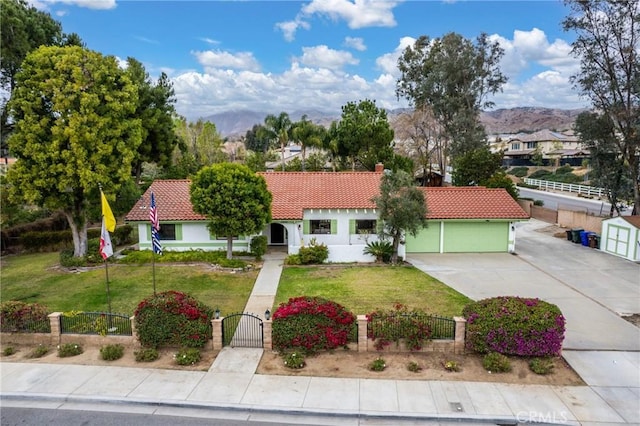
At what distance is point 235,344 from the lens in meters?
12.3

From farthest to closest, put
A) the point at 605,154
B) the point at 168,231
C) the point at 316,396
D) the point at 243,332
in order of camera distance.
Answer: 1. the point at 605,154
2. the point at 168,231
3. the point at 243,332
4. the point at 316,396

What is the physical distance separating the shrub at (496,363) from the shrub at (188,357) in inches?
296

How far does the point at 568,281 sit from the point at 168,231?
65.9ft

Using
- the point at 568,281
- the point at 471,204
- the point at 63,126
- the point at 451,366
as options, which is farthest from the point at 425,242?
the point at 63,126

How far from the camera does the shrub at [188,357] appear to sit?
37.1 ft

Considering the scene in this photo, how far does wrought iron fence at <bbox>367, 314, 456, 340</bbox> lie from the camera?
1170 cm

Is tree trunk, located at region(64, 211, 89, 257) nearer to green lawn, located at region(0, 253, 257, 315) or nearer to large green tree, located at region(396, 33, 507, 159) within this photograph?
green lawn, located at region(0, 253, 257, 315)

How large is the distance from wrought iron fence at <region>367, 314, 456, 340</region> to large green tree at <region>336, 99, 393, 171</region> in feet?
98.3

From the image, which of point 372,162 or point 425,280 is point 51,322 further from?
point 372,162

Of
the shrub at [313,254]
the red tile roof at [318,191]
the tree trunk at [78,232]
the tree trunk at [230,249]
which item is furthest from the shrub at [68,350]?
the red tile roof at [318,191]

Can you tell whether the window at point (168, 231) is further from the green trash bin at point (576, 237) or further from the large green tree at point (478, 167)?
the large green tree at point (478, 167)

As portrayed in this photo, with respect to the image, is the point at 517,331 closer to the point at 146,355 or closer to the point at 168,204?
the point at 146,355

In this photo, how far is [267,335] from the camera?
12.0 metres

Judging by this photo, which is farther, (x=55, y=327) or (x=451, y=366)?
(x=55, y=327)
